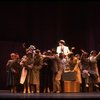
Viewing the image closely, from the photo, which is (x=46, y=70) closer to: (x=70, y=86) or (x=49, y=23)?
(x=70, y=86)

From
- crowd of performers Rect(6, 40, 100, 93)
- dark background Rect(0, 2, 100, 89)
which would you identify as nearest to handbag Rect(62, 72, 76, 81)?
crowd of performers Rect(6, 40, 100, 93)

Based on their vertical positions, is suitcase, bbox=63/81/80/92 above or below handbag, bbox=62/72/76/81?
below

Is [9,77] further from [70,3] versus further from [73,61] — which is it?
[70,3]

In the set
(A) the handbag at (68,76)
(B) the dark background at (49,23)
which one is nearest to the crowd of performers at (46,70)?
(A) the handbag at (68,76)

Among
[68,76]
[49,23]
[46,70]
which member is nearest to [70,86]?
[68,76]

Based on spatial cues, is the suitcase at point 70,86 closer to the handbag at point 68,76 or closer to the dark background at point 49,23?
the handbag at point 68,76

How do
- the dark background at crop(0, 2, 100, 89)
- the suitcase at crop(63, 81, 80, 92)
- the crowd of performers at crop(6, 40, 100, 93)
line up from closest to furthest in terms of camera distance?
1. the crowd of performers at crop(6, 40, 100, 93)
2. the suitcase at crop(63, 81, 80, 92)
3. the dark background at crop(0, 2, 100, 89)

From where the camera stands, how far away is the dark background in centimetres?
1470

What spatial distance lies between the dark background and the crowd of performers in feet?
11.3

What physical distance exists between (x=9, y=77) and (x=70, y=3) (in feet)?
16.5

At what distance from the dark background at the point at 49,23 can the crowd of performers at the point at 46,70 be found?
3.45 m

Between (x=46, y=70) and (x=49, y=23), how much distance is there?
4.51m

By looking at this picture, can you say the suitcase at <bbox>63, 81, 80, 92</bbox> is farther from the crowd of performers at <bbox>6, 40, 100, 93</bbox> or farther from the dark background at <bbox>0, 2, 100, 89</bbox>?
the dark background at <bbox>0, 2, 100, 89</bbox>

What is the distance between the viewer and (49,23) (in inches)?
587
